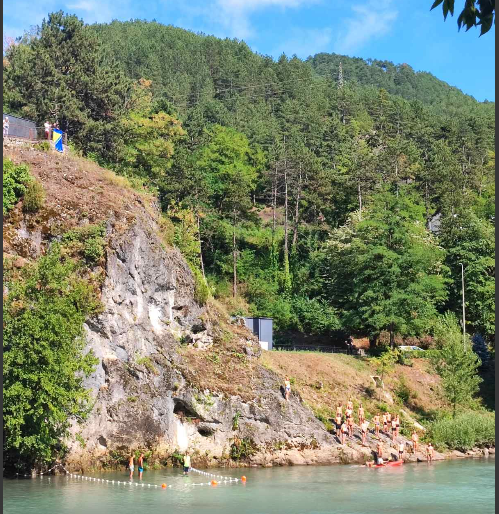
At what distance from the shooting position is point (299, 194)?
77312mm

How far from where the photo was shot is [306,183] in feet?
255

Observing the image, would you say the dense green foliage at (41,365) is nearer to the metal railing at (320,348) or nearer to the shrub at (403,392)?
the shrub at (403,392)

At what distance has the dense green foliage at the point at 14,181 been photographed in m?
38.8

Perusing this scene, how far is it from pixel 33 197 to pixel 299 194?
41.0 meters

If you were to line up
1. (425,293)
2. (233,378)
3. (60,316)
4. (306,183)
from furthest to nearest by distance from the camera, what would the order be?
(306,183)
(425,293)
(233,378)
(60,316)

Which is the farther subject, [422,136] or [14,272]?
[422,136]

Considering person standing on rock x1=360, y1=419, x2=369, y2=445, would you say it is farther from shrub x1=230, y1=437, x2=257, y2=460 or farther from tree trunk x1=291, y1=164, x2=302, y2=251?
tree trunk x1=291, y1=164, x2=302, y2=251

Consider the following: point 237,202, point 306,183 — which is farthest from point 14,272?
point 306,183

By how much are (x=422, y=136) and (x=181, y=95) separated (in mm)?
33920

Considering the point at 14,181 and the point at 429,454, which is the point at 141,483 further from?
the point at 429,454

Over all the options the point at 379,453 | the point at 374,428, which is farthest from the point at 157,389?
the point at 374,428

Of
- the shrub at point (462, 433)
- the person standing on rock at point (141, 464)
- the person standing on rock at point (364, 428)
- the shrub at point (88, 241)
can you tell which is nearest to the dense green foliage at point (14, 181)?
the shrub at point (88, 241)

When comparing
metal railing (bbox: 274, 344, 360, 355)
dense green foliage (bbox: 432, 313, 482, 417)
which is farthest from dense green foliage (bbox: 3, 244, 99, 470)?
metal railing (bbox: 274, 344, 360, 355)

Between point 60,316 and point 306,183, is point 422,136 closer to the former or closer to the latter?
point 306,183
